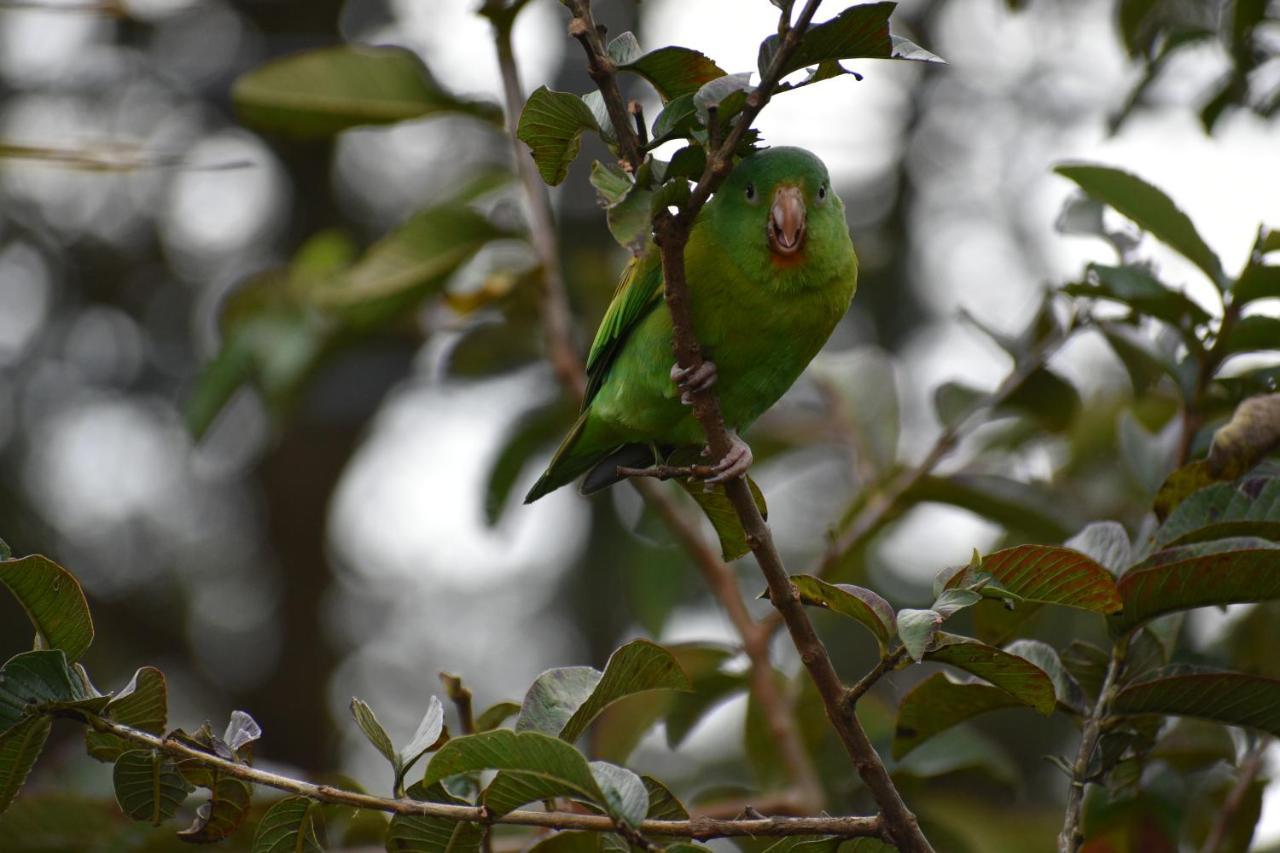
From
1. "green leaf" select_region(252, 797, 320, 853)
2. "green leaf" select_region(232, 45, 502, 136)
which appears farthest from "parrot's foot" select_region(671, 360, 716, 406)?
"green leaf" select_region(232, 45, 502, 136)

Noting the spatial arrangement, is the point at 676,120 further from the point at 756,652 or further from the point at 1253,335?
the point at 756,652

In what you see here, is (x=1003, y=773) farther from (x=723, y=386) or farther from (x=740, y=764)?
(x=740, y=764)

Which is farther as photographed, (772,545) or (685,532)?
(685,532)

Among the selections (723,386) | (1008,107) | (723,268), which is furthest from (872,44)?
(1008,107)

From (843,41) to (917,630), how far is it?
665 millimetres

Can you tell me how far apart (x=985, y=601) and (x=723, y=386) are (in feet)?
2.28

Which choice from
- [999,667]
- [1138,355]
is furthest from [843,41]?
Answer: [1138,355]

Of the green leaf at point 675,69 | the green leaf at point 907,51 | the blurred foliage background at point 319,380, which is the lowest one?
the blurred foliage background at point 319,380

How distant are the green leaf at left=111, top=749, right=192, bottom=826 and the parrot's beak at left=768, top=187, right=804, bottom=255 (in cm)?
134

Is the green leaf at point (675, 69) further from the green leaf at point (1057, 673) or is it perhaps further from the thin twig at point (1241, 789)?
the thin twig at point (1241, 789)

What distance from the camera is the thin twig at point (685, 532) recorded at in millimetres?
2461

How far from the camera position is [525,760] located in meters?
1.31

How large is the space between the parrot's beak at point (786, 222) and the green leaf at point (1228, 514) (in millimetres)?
816

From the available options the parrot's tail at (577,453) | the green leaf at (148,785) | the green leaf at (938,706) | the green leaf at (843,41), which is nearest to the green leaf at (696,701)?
the parrot's tail at (577,453)
